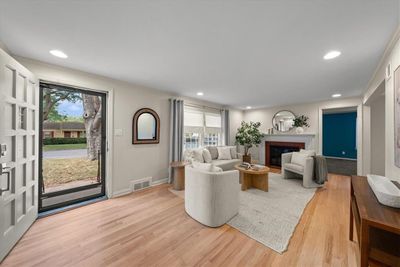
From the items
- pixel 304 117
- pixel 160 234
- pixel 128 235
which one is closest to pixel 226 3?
pixel 160 234

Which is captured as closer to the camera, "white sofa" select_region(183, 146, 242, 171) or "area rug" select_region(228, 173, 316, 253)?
"area rug" select_region(228, 173, 316, 253)

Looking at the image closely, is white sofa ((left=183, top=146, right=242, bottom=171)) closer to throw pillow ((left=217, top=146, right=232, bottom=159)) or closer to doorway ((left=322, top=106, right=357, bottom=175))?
throw pillow ((left=217, top=146, right=232, bottom=159))

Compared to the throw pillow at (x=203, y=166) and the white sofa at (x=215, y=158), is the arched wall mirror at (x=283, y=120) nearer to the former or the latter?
the white sofa at (x=215, y=158)

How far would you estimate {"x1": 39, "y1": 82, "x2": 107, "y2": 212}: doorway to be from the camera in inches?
113

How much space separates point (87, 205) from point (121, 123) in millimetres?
1538

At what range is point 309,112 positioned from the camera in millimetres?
5027

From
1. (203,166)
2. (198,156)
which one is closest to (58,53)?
(203,166)

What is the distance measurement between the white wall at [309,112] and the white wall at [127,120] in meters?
3.78

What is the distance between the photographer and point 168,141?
13.2 feet

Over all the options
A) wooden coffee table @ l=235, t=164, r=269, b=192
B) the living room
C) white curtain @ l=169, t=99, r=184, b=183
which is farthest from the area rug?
white curtain @ l=169, t=99, r=184, b=183

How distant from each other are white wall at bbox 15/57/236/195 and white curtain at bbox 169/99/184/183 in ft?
0.42

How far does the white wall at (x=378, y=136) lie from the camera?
3822 mm

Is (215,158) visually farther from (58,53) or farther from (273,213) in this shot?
(58,53)

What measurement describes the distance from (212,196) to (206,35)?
6.23ft
